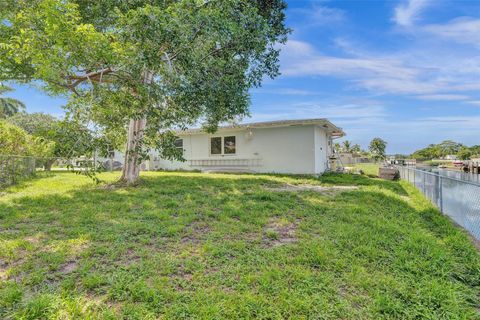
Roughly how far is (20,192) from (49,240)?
527cm

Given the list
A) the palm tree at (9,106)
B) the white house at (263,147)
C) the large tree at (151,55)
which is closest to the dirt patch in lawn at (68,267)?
the large tree at (151,55)

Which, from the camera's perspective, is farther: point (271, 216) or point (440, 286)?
point (271, 216)

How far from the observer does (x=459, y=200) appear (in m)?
5.21

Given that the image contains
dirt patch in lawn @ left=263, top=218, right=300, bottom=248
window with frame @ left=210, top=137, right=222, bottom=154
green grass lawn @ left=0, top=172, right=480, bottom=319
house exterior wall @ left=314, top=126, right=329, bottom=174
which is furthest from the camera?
window with frame @ left=210, top=137, right=222, bottom=154

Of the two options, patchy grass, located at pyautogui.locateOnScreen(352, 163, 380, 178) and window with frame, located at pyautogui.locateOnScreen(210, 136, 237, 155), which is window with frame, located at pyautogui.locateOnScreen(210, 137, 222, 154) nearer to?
window with frame, located at pyautogui.locateOnScreen(210, 136, 237, 155)

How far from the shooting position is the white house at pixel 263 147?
12969mm

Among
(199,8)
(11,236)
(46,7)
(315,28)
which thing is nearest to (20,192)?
(11,236)

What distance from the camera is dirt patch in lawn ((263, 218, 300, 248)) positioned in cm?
407

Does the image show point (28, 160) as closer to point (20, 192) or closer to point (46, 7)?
point (20, 192)

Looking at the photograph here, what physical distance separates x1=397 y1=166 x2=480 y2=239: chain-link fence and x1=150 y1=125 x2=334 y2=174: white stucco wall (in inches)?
247

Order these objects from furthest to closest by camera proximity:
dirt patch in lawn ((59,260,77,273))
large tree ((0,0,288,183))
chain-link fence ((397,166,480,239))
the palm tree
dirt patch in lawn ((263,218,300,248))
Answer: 1. the palm tree
2. large tree ((0,0,288,183))
3. chain-link fence ((397,166,480,239))
4. dirt patch in lawn ((263,218,300,248))
5. dirt patch in lawn ((59,260,77,273))

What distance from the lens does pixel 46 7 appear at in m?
5.78

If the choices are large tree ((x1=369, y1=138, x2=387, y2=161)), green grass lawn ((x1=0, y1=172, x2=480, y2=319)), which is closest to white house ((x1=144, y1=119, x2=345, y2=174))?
green grass lawn ((x1=0, y1=172, x2=480, y2=319))

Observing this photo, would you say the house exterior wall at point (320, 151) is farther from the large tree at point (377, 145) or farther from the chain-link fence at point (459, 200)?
the large tree at point (377, 145)
